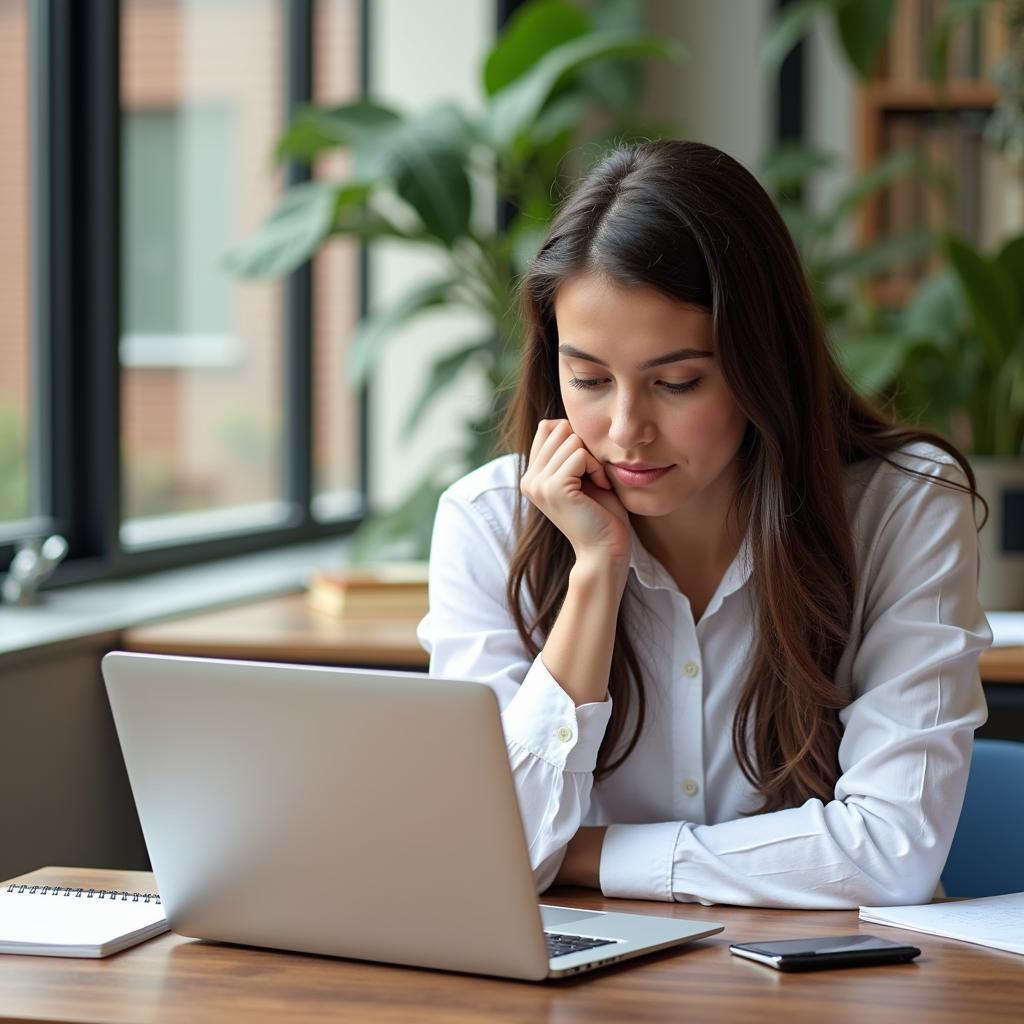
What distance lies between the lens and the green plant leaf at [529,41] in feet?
9.50

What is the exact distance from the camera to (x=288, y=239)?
8.82 ft

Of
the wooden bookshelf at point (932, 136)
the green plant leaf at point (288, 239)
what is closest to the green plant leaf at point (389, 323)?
the green plant leaf at point (288, 239)

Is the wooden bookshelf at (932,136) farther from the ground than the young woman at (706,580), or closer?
farther from the ground

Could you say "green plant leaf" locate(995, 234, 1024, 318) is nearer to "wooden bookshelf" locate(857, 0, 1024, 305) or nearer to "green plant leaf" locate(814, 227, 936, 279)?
"green plant leaf" locate(814, 227, 936, 279)

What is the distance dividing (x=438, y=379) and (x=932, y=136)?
1.68m

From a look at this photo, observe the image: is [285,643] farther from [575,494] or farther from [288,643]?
[575,494]

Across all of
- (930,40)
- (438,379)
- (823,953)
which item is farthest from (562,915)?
(930,40)

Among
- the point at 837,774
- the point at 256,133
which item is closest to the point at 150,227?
the point at 256,133

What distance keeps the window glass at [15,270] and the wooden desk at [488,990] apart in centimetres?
149

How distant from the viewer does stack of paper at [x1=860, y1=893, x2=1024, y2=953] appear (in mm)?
1281

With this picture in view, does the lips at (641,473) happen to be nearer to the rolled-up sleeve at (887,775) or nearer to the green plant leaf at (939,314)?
the rolled-up sleeve at (887,775)

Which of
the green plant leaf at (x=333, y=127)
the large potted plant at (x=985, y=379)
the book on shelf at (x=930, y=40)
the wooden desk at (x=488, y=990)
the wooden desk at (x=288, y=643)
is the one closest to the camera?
the wooden desk at (x=488, y=990)

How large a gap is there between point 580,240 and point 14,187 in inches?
54.7

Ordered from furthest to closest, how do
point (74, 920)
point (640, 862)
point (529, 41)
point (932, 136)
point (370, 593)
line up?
point (932, 136) → point (529, 41) → point (370, 593) → point (640, 862) → point (74, 920)
